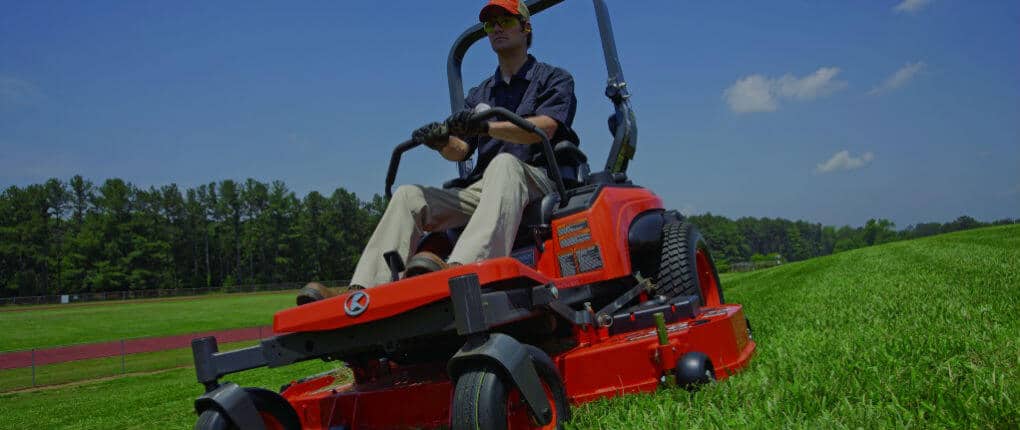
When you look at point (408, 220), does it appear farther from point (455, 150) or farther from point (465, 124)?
point (455, 150)

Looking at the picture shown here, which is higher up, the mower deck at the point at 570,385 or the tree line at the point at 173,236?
the tree line at the point at 173,236

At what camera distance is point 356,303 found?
94.2 inches

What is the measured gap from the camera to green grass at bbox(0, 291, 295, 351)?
3431cm

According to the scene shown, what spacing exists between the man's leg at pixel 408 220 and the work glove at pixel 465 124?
0.35 meters

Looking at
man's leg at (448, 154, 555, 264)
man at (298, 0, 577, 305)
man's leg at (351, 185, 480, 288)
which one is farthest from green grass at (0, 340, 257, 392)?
man's leg at (448, 154, 555, 264)

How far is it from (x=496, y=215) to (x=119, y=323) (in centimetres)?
4448

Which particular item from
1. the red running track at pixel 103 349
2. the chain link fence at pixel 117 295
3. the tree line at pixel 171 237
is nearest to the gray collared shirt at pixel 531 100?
the red running track at pixel 103 349

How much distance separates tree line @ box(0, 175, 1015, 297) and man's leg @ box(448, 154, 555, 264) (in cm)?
6812

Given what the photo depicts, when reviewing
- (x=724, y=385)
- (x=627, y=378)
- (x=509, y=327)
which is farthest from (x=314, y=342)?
(x=724, y=385)

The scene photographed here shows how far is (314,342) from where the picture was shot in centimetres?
258

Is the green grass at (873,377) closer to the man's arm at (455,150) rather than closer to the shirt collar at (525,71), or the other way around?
the man's arm at (455,150)

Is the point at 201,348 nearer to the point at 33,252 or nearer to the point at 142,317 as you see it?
the point at 142,317

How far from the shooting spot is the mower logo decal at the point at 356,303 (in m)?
2.37

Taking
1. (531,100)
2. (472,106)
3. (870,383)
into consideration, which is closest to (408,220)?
(531,100)
